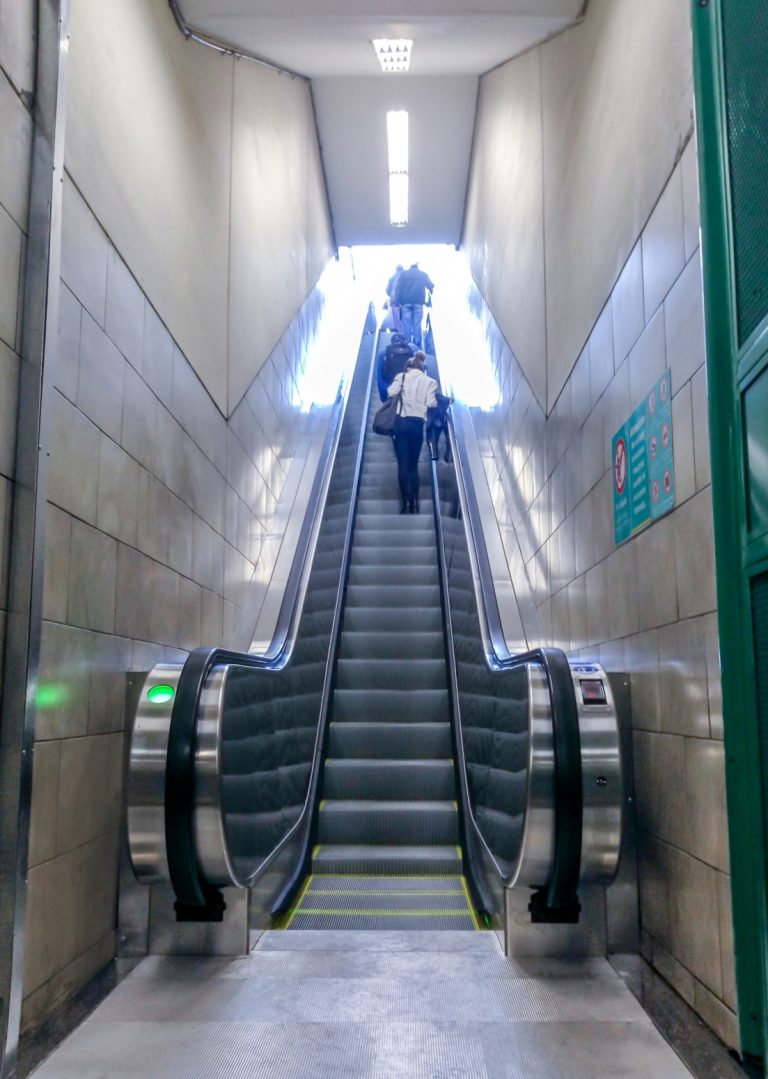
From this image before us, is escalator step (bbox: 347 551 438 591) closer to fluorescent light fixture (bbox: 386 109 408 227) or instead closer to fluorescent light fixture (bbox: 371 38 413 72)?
fluorescent light fixture (bbox: 371 38 413 72)

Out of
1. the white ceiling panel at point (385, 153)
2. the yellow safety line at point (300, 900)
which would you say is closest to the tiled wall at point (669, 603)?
the yellow safety line at point (300, 900)

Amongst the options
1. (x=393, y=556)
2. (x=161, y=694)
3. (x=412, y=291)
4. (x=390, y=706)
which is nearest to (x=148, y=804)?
(x=161, y=694)

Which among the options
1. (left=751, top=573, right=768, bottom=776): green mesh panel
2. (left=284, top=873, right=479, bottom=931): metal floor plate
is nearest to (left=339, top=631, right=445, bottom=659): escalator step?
(left=284, top=873, right=479, bottom=931): metal floor plate

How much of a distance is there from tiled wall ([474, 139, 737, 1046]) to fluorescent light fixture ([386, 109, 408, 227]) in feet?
19.6

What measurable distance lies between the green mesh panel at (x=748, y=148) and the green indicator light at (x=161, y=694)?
2.21 m

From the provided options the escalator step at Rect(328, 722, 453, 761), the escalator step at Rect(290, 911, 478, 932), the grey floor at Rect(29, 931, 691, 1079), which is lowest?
the escalator step at Rect(290, 911, 478, 932)

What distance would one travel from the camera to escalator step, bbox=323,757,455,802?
17.8 ft

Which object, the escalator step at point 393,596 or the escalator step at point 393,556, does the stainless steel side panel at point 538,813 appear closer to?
the escalator step at point 393,596

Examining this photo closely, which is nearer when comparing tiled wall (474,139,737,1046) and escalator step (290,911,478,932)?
tiled wall (474,139,737,1046)

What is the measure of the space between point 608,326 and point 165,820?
2664mm

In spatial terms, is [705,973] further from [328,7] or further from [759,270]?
[328,7]

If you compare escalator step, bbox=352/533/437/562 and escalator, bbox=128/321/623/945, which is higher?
escalator step, bbox=352/533/437/562

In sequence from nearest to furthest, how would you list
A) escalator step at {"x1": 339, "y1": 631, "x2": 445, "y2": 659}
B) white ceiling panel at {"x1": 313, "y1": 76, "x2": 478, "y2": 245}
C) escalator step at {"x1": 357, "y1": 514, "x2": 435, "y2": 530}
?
escalator step at {"x1": 339, "y1": 631, "x2": 445, "y2": 659}
escalator step at {"x1": 357, "y1": 514, "x2": 435, "y2": 530}
white ceiling panel at {"x1": 313, "y1": 76, "x2": 478, "y2": 245}

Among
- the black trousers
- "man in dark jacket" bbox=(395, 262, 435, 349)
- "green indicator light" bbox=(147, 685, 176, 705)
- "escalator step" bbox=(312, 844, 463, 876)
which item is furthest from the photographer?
"man in dark jacket" bbox=(395, 262, 435, 349)
